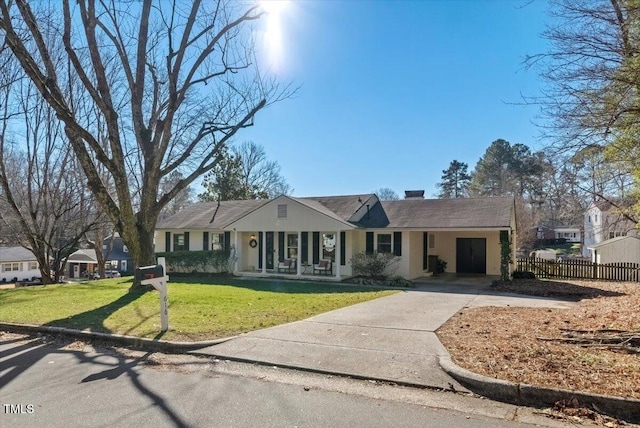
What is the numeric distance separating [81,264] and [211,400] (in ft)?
186

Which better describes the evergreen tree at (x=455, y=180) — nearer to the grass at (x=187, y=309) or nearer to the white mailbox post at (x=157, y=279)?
the grass at (x=187, y=309)

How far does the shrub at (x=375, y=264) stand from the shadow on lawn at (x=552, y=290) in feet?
13.9

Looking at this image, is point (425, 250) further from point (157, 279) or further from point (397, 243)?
point (157, 279)

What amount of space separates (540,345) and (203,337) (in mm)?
5218

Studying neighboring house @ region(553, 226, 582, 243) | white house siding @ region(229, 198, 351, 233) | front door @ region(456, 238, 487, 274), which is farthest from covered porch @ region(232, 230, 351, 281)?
neighboring house @ region(553, 226, 582, 243)

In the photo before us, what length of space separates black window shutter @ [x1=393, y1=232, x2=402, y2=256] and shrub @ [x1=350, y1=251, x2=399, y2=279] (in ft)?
1.21

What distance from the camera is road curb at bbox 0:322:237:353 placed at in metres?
6.50

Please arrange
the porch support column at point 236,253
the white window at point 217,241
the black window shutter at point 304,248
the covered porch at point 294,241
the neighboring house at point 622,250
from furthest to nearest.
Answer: the neighboring house at point 622,250 < the white window at point 217,241 < the porch support column at point 236,253 < the black window shutter at point 304,248 < the covered porch at point 294,241

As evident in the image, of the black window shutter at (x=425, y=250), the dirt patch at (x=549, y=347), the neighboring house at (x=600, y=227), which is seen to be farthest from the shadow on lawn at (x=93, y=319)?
the neighboring house at (x=600, y=227)

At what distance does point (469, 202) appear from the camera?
19.6 metres

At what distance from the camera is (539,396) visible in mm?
4309

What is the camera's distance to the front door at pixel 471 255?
20.9m

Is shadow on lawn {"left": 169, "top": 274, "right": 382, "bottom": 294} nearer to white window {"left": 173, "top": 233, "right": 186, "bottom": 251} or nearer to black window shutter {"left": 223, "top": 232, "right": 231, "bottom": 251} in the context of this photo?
black window shutter {"left": 223, "top": 232, "right": 231, "bottom": 251}

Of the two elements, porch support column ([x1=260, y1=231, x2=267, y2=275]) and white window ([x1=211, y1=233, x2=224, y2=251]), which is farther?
white window ([x1=211, y1=233, x2=224, y2=251])
